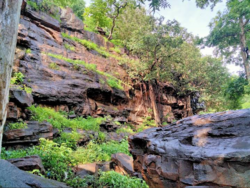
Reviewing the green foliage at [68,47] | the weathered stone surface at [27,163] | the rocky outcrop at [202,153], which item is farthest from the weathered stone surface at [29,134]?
the green foliage at [68,47]

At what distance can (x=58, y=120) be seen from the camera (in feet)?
29.5

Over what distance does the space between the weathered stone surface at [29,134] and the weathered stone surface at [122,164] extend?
121 inches

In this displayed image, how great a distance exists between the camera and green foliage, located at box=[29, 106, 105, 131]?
825cm

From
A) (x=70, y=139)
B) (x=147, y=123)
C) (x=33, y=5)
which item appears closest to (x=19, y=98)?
(x=70, y=139)

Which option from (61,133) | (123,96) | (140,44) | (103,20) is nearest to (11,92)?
(61,133)

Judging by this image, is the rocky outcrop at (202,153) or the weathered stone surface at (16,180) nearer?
the weathered stone surface at (16,180)

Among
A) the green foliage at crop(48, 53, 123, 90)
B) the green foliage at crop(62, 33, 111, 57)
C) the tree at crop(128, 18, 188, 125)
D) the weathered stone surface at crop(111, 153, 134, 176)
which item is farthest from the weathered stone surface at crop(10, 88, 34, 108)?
the tree at crop(128, 18, 188, 125)

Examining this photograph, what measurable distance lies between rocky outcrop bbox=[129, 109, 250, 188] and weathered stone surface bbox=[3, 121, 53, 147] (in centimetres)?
443

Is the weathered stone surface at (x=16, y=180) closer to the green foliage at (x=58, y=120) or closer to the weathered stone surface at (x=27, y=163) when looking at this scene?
the weathered stone surface at (x=27, y=163)

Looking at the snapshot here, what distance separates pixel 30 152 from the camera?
18.7 feet

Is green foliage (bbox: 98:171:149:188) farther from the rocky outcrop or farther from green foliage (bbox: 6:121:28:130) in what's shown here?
green foliage (bbox: 6:121:28:130)

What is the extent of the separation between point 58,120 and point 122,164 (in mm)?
4625

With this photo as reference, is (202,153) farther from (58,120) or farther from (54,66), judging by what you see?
(54,66)

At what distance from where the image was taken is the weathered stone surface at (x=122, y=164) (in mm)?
5792
